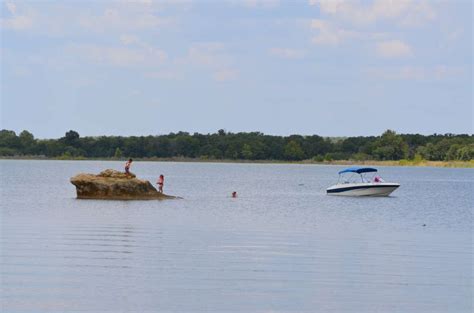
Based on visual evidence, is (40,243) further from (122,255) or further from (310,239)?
(310,239)

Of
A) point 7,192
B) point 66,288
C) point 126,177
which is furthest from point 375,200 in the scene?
point 66,288

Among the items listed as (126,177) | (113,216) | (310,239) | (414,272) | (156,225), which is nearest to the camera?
(414,272)

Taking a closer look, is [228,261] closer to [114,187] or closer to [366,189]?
[114,187]

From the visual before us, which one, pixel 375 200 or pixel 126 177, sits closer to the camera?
pixel 126 177

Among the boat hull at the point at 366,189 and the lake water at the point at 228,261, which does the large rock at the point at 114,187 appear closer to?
the lake water at the point at 228,261

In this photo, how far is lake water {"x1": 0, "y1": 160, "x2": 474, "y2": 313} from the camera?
933 inches

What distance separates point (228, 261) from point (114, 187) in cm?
3052

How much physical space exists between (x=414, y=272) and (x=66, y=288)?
412 inches

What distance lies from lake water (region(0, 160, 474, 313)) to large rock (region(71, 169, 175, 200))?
4.30m

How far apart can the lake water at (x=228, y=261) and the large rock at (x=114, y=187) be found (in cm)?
430

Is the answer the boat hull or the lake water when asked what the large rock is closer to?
the lake water

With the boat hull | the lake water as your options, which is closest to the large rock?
the lake water

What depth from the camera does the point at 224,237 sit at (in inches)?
1553

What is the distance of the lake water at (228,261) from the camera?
77.7 ft
